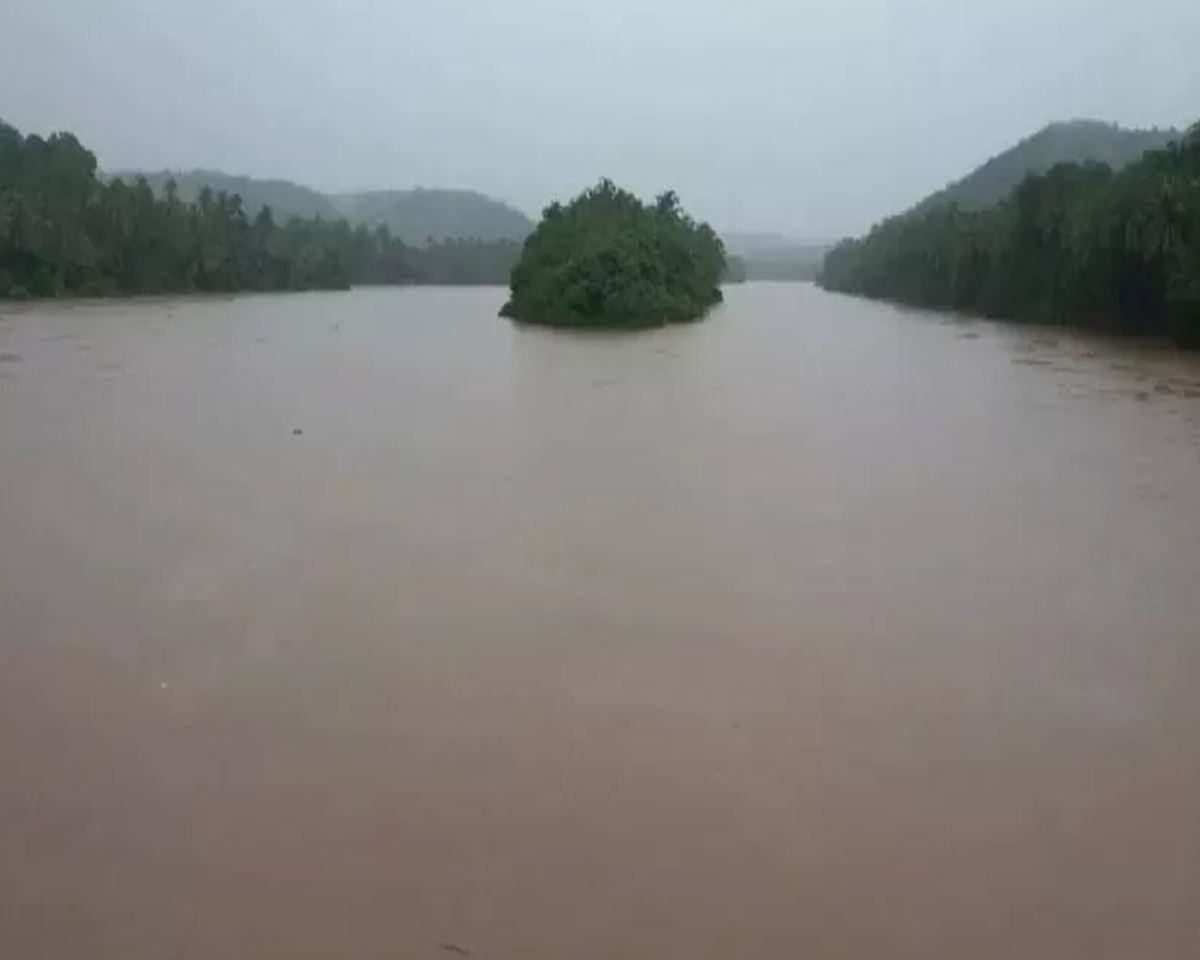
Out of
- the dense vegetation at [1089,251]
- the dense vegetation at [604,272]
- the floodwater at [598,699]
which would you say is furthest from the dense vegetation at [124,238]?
the floodwater at [598,699]

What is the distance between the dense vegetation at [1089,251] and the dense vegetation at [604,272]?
25.7 ft

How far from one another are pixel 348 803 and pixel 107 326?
24.9 metres

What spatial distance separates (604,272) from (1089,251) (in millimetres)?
10240

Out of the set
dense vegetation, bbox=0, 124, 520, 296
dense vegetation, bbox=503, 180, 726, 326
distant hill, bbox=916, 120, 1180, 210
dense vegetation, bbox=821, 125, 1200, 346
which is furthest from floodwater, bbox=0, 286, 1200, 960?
distant hill, bbox=916, 120, 1180, 210

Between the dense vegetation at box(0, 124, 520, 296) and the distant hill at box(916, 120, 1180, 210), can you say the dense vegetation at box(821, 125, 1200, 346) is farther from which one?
the distant hill at box(916, 120, 1180, 210)

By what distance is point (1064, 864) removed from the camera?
352 cm

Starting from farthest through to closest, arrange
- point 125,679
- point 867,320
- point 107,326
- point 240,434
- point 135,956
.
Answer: point 867,320, point 107,326, point 240,434, point 125,679, point 135,956

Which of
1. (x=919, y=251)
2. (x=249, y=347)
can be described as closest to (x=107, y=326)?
(x=249, y=347)

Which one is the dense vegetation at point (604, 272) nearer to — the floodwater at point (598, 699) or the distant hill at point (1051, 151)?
the floodwater at point (598, 699)

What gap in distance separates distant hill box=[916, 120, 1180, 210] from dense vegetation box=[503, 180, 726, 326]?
42384mm

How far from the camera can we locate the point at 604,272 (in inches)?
1146

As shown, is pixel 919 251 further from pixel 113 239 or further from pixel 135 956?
pixel 135 956

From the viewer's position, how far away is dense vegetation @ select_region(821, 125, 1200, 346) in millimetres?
21281

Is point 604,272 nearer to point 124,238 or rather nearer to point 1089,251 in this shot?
point 1089,251
